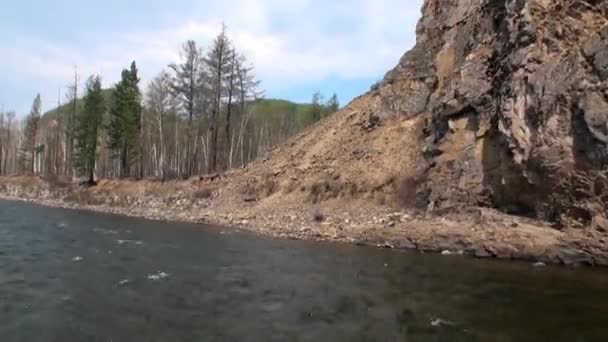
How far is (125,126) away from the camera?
56875 millimetres

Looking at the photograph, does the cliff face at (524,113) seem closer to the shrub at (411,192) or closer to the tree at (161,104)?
the shrub at (411,192)

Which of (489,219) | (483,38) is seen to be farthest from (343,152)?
(489,219)

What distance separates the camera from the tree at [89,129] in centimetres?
5856

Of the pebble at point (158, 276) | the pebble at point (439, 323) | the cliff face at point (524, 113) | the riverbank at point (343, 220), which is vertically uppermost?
the cliff face at point (524, 113)

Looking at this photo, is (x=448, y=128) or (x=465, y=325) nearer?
(x=465, y=325)

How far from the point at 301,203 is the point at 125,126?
30.0 m

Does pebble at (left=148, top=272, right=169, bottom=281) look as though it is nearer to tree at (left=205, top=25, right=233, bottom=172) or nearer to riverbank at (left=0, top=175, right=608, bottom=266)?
riverbank at (left=0, top=175, right=608, bottom=266)

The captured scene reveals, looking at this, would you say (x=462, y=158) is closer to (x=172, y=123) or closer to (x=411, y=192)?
(x=411, y=192)

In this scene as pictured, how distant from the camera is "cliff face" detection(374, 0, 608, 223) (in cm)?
2253

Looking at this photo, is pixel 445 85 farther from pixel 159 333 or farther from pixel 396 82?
pixel 159 333

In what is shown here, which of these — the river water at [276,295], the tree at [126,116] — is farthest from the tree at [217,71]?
the river water at [276,295]

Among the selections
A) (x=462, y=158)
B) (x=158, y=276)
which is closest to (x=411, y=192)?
(x=462, y=158)

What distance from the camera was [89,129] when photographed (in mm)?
59781

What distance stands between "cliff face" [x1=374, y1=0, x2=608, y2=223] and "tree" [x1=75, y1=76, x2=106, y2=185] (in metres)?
40.4
